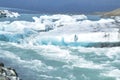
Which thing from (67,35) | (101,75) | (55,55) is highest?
(67,35)

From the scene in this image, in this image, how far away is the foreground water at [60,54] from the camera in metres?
22.2

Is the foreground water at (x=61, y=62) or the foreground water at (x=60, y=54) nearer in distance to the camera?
the foreground water at (x=61, y=62)

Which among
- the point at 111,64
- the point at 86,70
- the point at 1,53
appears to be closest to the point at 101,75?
the point at 86,70

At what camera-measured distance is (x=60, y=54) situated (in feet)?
90.9

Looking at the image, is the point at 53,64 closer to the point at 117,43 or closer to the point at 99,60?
the point at 99,60

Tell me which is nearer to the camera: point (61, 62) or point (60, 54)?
point (61, 62)

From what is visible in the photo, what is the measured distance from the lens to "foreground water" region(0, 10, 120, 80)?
872 inches

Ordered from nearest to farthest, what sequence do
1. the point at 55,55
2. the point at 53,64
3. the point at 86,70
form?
the point at 86,70
the point at 53,64
the point at 55,55

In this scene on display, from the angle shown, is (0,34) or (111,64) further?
(0,34)

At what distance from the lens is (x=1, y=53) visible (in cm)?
2761

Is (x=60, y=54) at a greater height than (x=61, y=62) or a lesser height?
greater

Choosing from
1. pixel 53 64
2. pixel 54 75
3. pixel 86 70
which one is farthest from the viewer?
pixel 53 64

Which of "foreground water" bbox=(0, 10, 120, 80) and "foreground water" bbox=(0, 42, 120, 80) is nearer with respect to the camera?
"foreground water" bbox=(0, 42, 120, 80)

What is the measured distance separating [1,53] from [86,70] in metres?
7.02
